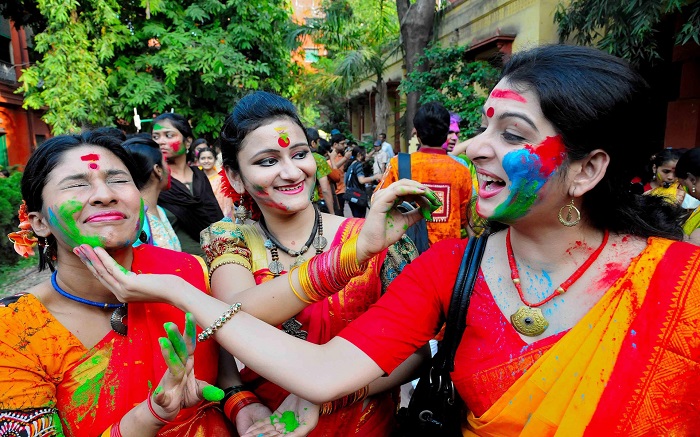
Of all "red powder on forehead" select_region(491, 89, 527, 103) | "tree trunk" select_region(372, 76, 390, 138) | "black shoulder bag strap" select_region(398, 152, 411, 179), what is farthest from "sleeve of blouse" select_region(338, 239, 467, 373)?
"tree trunk" select_region(372, 76, 390, 138)

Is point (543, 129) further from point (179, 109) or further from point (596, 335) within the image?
point (179, 109)

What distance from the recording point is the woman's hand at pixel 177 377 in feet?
3.96

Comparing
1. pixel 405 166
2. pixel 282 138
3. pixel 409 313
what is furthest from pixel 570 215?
pixel 405 166

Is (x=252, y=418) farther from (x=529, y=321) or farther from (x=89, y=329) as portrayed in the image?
(x=529, y=321)

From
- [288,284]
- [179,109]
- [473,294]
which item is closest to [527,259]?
[473,294]

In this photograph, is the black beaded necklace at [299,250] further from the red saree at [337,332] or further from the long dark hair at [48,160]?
the long dark hair at [48,160]

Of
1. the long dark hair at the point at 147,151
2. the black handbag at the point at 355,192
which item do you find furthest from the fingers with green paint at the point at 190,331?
the black handbag at the point at 355,192

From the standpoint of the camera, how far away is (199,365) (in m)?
1.58

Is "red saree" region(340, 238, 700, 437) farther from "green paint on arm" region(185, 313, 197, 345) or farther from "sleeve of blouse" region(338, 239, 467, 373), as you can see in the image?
"green paint on arm" region(185, 313, 197, 345)

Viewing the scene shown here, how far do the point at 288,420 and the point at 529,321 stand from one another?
0.75 m

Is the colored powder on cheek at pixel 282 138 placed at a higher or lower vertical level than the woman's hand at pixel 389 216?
higher

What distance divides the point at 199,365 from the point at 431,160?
256 cm

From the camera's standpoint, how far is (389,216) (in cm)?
144

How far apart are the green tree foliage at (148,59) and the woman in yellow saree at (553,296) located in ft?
28.2
